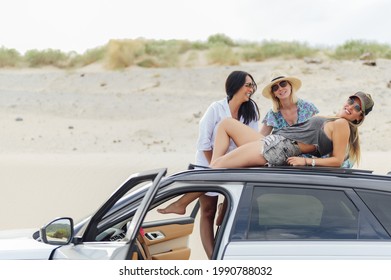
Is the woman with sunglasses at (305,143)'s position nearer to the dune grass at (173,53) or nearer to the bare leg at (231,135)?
the bare leg at (231,135)

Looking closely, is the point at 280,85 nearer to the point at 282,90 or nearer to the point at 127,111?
the point at 282,90

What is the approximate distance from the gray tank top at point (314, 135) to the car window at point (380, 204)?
55.3 inches

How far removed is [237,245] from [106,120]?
28.7 metres

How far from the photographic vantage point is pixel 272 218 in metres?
4.14

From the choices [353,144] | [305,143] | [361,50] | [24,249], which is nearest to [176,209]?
[305,143]

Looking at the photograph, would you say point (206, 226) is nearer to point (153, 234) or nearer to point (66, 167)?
point (153, 234)

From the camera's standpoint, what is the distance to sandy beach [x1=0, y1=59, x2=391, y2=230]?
19.3 metres

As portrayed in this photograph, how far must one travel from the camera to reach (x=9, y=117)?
31.9 meters

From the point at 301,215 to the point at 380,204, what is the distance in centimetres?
43

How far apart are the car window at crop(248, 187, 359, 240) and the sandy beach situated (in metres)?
13.1

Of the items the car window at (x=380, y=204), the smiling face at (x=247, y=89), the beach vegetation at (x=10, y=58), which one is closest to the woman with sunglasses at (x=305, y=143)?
the smiling face at (x=247, y=89)

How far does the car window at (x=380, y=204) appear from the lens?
3980 mm

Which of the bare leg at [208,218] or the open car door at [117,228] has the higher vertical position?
the open car door at [117,228]

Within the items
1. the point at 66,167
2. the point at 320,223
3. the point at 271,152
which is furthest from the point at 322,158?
the point at 66,167
